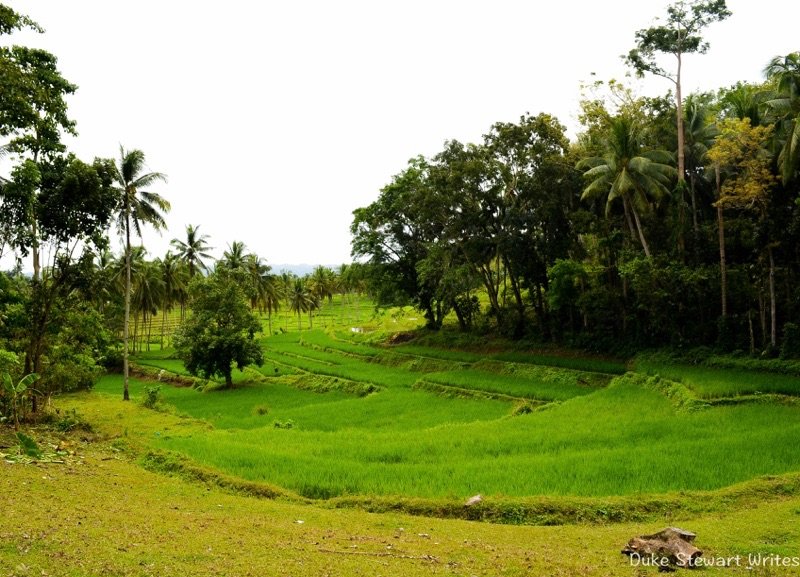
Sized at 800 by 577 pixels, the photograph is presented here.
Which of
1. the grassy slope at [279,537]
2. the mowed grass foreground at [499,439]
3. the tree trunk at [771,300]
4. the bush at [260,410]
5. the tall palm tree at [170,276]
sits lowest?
the bush at [260,410]

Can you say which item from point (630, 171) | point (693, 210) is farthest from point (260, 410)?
point (693, 210)

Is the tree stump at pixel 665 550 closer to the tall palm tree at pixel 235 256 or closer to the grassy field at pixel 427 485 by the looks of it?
the grassy field at pixel 427 485

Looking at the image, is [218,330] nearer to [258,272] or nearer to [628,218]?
[628,218]

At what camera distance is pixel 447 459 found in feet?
46.9

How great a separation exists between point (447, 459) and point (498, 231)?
69.8 ft

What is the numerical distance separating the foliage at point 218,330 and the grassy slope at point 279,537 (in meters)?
22.6

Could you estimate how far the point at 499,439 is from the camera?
16.0 m

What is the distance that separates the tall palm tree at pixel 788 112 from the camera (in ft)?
65.7

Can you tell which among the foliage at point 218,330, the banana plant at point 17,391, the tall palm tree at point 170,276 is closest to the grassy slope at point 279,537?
the banana plant at point 17,391

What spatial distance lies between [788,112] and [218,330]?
2993cm

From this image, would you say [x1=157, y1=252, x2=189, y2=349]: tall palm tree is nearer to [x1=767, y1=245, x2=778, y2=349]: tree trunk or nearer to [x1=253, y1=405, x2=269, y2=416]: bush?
[x1=253, y1=405, x2=269, y2=416]: bush

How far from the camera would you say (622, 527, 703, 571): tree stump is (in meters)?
6.70

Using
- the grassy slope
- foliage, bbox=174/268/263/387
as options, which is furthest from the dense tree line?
the grassy slope

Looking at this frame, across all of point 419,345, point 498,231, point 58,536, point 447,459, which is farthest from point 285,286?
point 58,536
